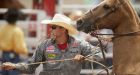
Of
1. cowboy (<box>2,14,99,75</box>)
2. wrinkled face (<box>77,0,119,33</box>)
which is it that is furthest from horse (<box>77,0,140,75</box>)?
cowboy (<box>2,14,99,75</box>)

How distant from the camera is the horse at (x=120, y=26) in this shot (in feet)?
25.3

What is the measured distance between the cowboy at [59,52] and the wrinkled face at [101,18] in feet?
2.52

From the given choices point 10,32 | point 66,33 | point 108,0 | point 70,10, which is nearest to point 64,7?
point 70,10

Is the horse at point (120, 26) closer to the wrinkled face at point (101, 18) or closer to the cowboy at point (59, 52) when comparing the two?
the wrinkled face at point (101, 18)

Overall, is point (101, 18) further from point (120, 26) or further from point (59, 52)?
point (59, 52)

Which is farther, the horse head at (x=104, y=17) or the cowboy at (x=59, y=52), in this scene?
the cowboy at (x=59, y=52)

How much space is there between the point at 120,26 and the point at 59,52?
1132mm

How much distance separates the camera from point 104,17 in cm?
781

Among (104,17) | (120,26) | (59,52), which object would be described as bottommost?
(59,52)

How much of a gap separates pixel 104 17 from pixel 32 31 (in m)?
6.02

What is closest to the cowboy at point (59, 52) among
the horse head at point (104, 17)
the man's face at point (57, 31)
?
the man's face at point (57, 31)

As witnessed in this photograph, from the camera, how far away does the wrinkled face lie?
7.77m

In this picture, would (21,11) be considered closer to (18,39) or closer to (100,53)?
(18,39)

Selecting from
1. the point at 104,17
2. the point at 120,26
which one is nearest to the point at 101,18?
the point at 104,17
